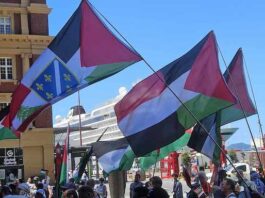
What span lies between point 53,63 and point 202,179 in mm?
4047

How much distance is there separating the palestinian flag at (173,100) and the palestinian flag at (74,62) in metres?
0.72

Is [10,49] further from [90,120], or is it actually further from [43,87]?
[90,120]

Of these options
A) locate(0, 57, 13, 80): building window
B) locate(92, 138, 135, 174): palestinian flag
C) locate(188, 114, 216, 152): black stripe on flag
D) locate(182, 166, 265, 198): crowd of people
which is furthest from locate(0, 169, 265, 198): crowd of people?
locate(0, 57, 13, 80): building window

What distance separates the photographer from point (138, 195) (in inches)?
292

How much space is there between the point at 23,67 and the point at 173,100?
106 feet

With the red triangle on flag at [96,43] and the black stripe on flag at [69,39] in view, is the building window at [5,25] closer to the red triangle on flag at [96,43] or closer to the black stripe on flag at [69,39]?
the black stripe on flag at [69,39]

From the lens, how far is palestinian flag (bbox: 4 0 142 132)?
962cm

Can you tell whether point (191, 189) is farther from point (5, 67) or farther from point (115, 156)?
point (5, 67)

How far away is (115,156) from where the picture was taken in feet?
39.7

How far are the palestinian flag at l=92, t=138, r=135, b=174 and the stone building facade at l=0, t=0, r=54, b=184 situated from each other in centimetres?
2781

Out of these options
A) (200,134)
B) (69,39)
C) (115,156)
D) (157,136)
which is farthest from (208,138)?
(69,39)

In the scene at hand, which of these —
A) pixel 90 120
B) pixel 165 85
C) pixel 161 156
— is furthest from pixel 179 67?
pixel 90 120

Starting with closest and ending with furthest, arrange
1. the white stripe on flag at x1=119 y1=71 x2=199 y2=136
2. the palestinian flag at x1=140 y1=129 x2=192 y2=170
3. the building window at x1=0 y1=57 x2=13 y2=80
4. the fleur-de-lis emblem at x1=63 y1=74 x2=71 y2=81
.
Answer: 1. the white stripe on flag at x1=119 y1=71 x2=199 y2=136
2. the fleur-de-lis emblem at x1=63 y1=74 x2=71 y2=81
3. the palestinian flag at x1=140 y1=129 x2=192 y2=170
4. the building window at x1=0 y1=57 x2=13 y2=80

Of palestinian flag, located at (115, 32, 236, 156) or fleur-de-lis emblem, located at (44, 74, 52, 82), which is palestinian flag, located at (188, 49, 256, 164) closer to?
palestinian flag, located at (115, 32, 236, 156)
